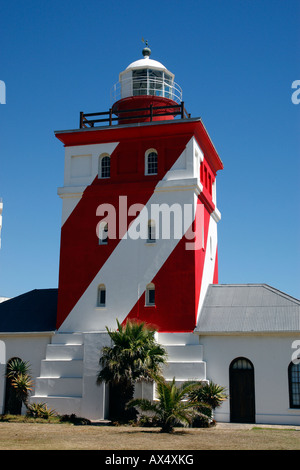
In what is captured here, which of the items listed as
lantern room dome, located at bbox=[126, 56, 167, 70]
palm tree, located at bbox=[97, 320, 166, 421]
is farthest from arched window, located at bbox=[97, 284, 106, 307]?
lantern room dome, located at bbox=[126, 56, 167, 70]

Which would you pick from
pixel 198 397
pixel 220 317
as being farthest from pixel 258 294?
pixel 198 397

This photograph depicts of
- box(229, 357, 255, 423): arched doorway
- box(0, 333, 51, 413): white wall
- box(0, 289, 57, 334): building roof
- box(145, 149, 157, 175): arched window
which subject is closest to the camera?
box(229, 357, 255, 423): arched doorway

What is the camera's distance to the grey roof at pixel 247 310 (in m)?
25.1

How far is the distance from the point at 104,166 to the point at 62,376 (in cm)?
952

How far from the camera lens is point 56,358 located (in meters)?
26.4

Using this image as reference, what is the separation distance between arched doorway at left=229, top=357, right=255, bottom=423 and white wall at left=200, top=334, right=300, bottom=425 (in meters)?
0.22

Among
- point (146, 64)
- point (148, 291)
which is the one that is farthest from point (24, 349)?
point (146, 64)

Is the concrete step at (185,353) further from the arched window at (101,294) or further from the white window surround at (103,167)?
the white window surround at (103,167)

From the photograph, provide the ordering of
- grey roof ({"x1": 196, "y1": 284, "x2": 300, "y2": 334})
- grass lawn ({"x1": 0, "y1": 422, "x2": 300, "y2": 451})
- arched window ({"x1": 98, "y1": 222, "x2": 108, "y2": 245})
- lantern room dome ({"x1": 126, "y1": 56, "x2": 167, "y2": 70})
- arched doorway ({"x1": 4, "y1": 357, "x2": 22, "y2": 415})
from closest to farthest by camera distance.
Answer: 1. grass lawn ({"x1": 0, "y1": 422, "x2": 300, "y2": 451})
2. grey roof ({"x1": 196, "y1": 284, "x2": 300, "y2": 334})
3. arched doorway ({"x1": 4, "y1": 357, "x2": 22, "y2": 415})
4. arched window ({"x1": 98, "y1": 222, "x2": 108, "y2": 245})
5. lantern room dome ({"x1": 126, "y1": 56, "x2": 167, "y2": 70})

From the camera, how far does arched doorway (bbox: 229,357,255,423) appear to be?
2455 centimetres

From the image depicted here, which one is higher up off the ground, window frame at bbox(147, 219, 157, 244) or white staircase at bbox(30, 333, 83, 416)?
window frame at bbox(147, 219, 157, 244)

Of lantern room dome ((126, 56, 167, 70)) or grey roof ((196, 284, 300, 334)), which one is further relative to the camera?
lantern room dome ((126, 56, 167, 70))

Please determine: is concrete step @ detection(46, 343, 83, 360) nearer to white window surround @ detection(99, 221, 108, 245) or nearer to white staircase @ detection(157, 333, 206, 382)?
white staircase @ detection(157, 333, 206, 382)

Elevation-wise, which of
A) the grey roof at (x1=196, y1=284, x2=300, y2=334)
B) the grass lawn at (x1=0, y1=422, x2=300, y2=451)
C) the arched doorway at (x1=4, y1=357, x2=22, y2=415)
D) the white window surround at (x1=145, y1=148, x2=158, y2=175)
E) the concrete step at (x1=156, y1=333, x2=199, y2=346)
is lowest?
the grass lawn at (x1=0, y1=422, x2=300, y2=451)
